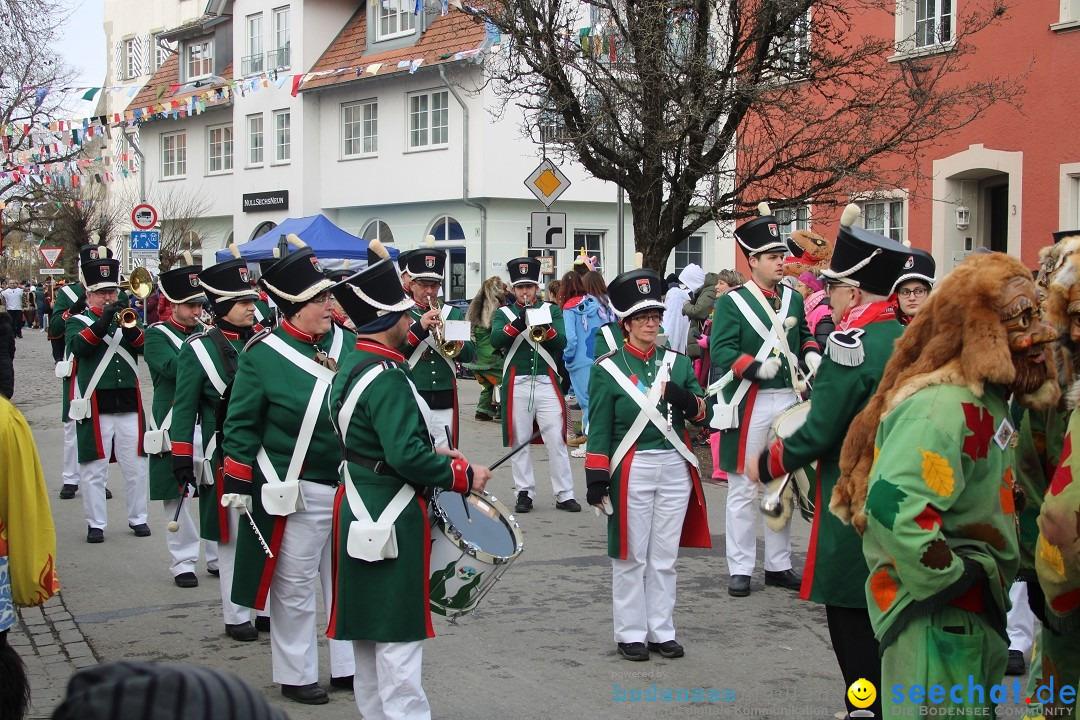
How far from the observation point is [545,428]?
10922mm

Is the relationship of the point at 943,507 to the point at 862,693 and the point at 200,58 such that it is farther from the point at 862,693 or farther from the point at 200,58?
the point at 200,58

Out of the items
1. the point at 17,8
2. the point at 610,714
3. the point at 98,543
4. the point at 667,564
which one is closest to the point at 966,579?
the point at 610,714

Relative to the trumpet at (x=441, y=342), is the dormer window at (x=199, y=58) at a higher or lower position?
higher

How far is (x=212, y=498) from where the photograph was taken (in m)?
6.92

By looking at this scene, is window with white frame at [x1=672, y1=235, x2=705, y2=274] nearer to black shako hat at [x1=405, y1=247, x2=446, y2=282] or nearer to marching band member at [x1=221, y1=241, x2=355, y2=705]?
black shako hat at [x1=405, y1=247, x2=446, y2=282]

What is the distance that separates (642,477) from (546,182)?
10.6 meters

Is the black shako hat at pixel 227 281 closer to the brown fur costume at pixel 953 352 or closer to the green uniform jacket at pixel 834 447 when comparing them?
the green uniform jacket at pixel 834 447

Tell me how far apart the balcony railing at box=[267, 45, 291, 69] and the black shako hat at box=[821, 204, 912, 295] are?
33.4m

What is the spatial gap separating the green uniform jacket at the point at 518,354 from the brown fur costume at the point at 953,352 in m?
7.02

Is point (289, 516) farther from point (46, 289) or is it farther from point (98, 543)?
point (46, 289)

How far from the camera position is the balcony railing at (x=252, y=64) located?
122ft

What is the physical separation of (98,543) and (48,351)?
96.5 ft

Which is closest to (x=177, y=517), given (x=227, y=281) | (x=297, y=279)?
(x=227, y=281)

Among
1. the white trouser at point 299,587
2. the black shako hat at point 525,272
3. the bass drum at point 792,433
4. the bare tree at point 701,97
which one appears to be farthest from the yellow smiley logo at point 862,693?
the bare tree at point 701,97
